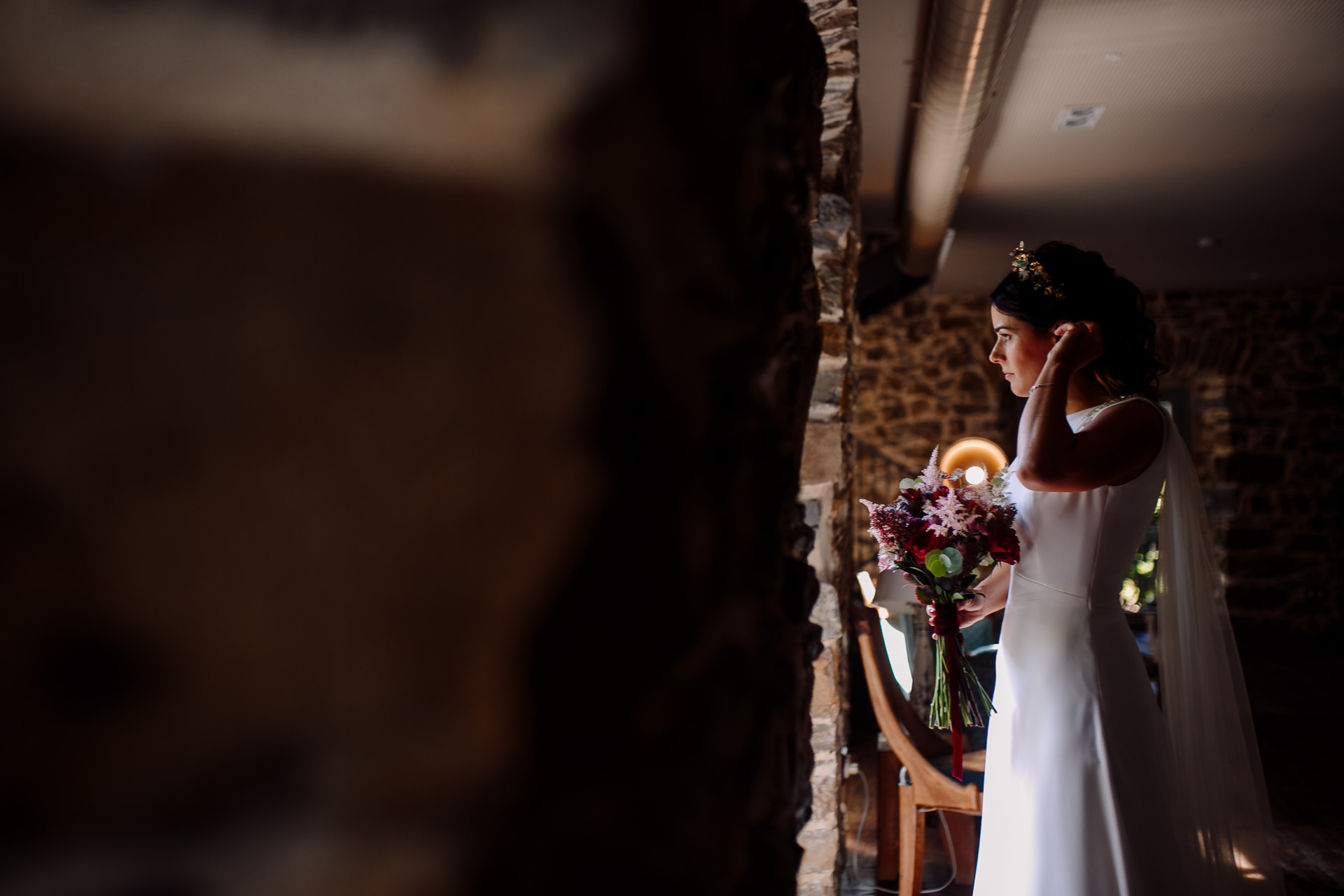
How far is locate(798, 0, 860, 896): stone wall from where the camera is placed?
2074 mm

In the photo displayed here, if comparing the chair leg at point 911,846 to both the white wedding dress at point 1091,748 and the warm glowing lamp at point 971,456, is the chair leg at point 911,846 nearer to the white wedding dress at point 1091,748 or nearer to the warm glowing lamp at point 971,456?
the white wedding dress at point 1091,748

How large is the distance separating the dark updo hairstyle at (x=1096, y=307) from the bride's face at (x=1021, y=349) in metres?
0.02

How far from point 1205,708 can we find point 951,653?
63 centimetres

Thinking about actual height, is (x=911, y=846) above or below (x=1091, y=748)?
below

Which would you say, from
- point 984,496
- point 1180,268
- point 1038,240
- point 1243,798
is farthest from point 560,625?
point 1180,268

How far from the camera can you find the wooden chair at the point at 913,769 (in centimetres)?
238

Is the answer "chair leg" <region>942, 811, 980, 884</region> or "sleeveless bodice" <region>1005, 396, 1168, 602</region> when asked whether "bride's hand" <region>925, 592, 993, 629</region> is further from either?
"chair leg" <region>942, 811, 980, 884</region>

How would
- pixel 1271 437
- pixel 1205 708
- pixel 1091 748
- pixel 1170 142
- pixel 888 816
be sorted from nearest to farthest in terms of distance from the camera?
pixel 1091 748 → pixel 1205 708 → pixel 888 816 → pixel 1170 142 → pixel 1271 437

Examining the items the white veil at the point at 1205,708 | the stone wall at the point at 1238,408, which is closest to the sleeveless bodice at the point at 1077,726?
the white veil at the point at 1205,708

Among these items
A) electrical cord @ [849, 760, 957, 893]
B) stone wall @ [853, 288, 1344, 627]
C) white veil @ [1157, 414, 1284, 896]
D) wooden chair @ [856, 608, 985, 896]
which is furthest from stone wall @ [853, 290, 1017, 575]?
white veil @ [1157, 414, 1284, 896]

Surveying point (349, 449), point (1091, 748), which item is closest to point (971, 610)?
point (1091, 748)

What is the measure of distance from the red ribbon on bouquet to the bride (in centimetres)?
9

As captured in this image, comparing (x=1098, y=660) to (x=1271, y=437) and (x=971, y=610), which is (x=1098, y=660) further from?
(x=1271, y=437)

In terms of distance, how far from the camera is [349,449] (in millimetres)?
255
